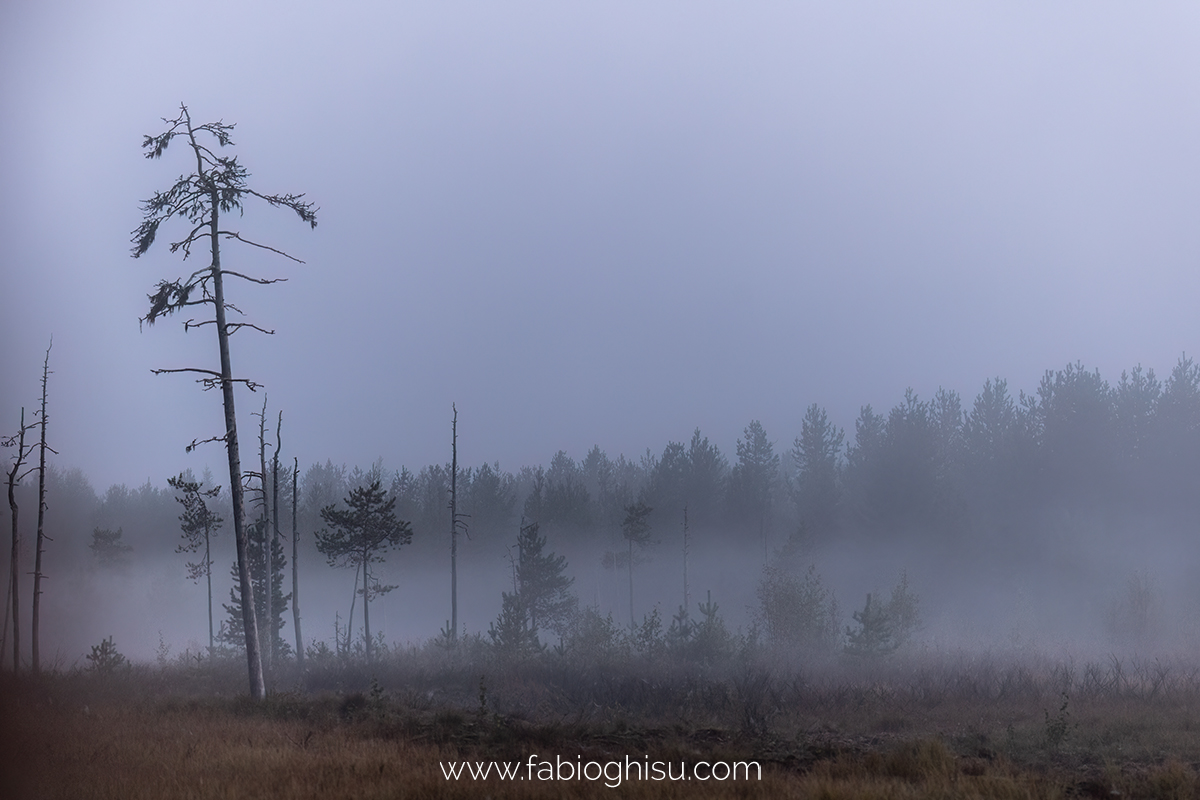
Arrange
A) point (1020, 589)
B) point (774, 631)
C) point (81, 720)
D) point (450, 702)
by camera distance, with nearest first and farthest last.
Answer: point (81, 720) < point (450, 702) < point (774, 631) < point (1020, 589)

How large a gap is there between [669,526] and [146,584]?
58.0 m

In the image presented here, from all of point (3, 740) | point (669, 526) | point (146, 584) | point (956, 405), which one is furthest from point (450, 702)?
point (146, 584)

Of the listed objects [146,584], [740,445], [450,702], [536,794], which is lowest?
[146,584]

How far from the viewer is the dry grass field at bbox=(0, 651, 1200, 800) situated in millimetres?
9992

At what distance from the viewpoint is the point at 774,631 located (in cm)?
4178

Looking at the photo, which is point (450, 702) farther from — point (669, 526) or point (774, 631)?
point (669, 526)

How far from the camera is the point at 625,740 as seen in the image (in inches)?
537

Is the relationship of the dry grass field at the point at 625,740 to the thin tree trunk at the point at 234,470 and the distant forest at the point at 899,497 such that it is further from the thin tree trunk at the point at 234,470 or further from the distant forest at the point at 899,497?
the distant forest at the point at 899,497

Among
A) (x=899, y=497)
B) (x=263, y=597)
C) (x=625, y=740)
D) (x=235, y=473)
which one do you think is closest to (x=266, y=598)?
(x=263, y=597)

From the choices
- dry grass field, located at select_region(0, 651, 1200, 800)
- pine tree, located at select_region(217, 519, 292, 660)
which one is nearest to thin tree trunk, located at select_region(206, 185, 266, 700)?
dry grass field, located at select_region(0, 651, 1200, 800)

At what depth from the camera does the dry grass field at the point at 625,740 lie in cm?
999

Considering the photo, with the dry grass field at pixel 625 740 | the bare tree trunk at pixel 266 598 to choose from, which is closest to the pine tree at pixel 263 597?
the bare tree trunk at pixel 266 598

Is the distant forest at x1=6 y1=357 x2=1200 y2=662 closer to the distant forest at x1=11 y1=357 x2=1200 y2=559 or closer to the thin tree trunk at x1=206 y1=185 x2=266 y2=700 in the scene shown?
the distant forest at x1=11 y1=357 x2=1200 y2=559

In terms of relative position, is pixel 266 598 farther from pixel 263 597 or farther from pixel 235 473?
pixel 235 473
